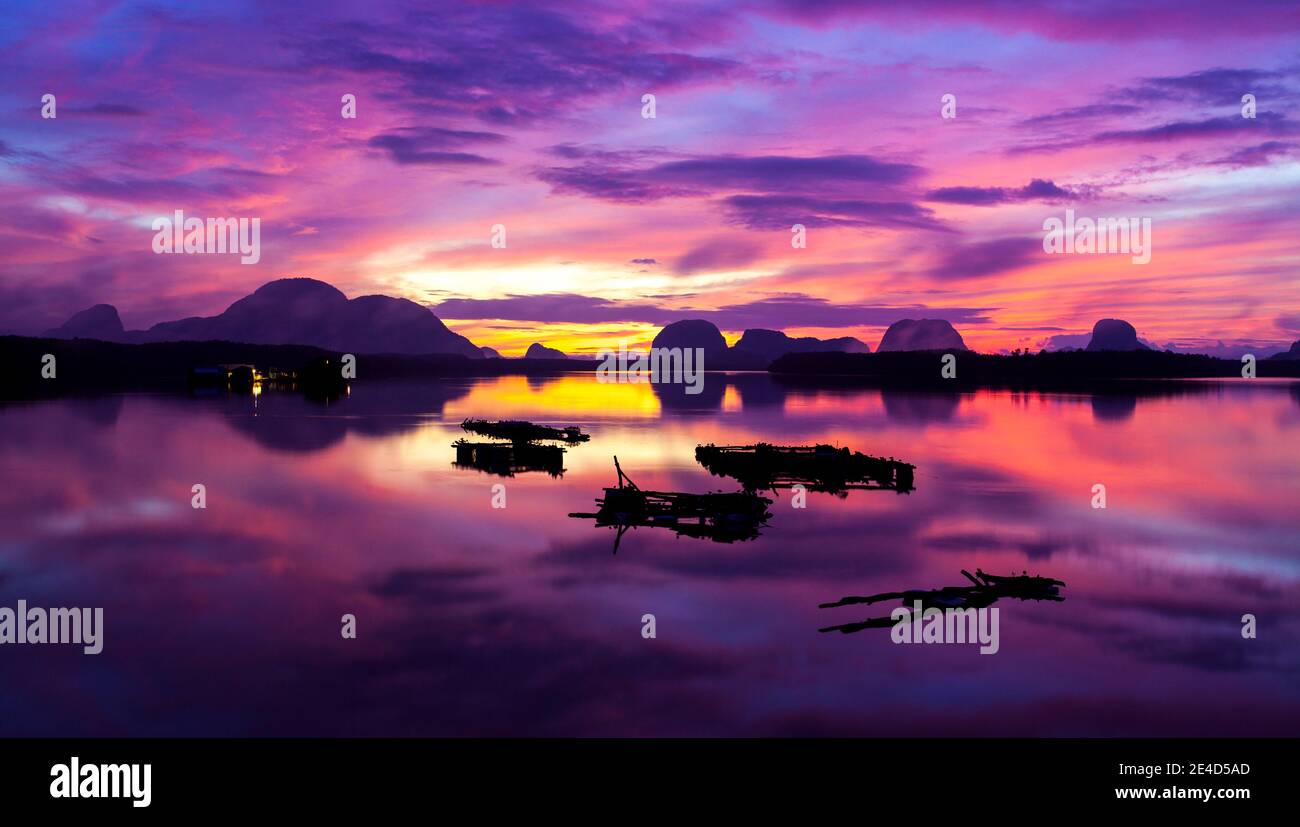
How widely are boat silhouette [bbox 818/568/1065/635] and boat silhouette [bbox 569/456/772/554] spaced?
33.0 ft

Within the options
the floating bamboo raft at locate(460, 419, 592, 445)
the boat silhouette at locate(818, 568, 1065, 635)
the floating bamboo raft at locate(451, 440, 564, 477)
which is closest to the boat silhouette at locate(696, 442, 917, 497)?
the floating bamboo raft at locate(451, 440, 564, 477)

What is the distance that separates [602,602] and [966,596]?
38.1 ft

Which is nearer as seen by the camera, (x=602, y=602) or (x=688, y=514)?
(x=602, y=602)

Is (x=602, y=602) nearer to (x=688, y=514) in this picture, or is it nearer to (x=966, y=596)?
(x=966, y=596)

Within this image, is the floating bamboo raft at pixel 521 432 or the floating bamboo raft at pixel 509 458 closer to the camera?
the floating bamboo raft at pixel 509 458

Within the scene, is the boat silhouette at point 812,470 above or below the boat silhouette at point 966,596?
above

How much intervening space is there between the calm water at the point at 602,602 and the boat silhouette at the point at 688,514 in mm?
999

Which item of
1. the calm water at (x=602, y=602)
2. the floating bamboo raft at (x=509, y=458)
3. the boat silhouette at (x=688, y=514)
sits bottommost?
the calm water at (x=602, y=602)

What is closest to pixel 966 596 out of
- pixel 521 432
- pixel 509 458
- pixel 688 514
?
pixel 688 514

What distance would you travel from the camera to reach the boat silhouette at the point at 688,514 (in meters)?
36.7

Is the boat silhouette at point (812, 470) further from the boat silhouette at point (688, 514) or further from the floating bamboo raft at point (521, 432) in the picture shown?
the floating bamboo raft at point (521, 432)

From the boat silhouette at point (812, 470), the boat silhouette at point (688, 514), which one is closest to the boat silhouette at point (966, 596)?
the boat silhouette at point (688, 514)

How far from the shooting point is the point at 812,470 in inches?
2172
